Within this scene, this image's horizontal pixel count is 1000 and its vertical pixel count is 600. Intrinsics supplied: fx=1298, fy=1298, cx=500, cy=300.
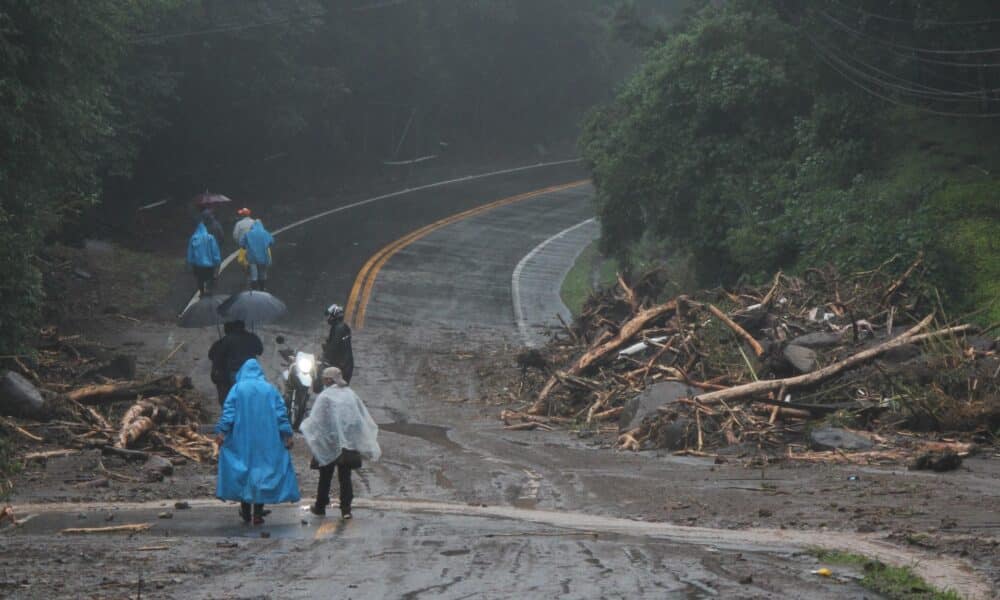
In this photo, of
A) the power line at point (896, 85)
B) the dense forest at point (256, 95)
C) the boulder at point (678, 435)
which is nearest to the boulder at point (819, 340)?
the boulder at point (678, 435)

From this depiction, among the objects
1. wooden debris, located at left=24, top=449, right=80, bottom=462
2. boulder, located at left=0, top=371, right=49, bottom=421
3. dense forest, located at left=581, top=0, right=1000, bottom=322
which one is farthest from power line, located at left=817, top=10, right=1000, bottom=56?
wooden debris, located at left=24, top=449, right=80, bottom=462

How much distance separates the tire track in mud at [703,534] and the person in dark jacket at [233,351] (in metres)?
2.42

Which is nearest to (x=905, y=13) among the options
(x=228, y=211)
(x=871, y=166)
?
(x=871, y=166)

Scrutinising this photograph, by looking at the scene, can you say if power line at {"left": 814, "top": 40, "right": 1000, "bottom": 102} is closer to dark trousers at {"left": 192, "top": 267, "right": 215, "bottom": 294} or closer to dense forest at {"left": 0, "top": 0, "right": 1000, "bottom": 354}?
dense forest at {"left": 0, "top": 0, "right": 1000, "bottom": 354}

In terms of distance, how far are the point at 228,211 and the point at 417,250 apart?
895 cm

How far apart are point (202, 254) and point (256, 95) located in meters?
20.3

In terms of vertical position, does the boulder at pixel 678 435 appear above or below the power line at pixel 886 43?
below

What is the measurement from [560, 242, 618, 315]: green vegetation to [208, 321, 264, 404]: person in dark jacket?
626 inches

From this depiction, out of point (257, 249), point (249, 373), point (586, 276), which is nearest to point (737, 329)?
point (249, 373)

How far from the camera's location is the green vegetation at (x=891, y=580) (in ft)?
28.2

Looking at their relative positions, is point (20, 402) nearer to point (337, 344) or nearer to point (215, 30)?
point (337, 344)

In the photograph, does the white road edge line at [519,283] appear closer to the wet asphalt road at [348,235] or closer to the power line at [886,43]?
the wet asphalt road at [348,235]

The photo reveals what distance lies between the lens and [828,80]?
30.5 metres

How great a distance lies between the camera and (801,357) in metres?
18.2
